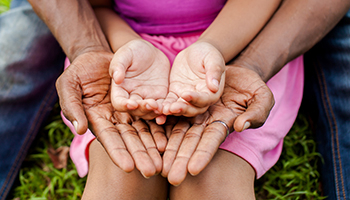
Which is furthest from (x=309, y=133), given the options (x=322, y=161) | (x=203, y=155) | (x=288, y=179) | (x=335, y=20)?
(x=203, y=155)

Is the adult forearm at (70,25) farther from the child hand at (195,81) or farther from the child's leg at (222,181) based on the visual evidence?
the child's leg at (222,181)

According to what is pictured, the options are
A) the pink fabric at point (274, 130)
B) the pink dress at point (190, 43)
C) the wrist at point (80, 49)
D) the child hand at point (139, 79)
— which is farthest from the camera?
the wrist at point (80, 49)

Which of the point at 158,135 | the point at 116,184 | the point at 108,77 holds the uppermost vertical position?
the point at 108,77

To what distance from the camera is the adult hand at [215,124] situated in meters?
1.16

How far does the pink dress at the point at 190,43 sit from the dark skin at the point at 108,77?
171 mm

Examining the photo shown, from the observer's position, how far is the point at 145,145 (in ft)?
4.20

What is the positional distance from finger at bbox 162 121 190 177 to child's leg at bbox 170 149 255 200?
0.19 metres

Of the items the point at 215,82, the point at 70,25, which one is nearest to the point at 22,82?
the point at 70,25

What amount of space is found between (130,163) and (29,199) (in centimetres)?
114

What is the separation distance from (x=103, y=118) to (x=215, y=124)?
21.3 inches

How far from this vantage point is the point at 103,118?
1.34m

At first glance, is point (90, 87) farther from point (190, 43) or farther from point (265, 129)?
point (265, 129)

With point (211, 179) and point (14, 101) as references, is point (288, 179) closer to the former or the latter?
point (211, 179)

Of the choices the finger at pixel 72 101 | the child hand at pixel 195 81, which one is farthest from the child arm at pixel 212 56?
the finger at pixel 72 101
